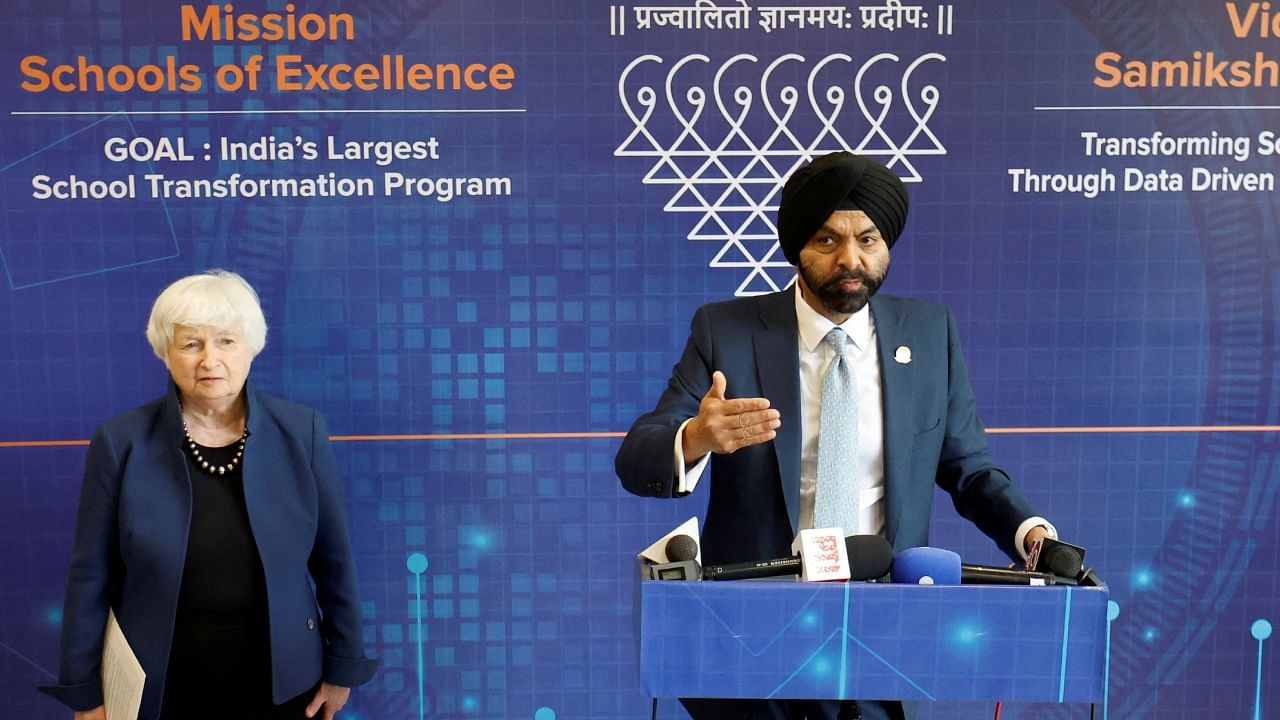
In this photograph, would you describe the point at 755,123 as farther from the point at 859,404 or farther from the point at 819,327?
the point at 859,404

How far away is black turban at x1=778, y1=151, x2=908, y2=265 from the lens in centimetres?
195

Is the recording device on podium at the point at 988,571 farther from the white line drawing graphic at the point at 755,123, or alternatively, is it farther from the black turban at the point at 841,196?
the white line drawing graphic at the point at 755,123

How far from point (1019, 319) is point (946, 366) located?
1.22 meters

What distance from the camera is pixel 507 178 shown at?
3131mm

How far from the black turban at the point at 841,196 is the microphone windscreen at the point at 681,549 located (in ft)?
2.09

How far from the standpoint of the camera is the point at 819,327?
6.84 feet

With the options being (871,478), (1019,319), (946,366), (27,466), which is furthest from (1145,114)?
(27,466)

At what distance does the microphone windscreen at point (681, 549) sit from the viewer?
5.38 ft

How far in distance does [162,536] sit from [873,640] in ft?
4.86

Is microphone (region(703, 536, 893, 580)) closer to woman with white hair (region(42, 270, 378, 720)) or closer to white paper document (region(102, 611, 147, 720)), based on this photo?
woman with white hair (region(42, 270, 378, 720))

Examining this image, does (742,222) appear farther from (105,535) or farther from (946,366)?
(105,535)

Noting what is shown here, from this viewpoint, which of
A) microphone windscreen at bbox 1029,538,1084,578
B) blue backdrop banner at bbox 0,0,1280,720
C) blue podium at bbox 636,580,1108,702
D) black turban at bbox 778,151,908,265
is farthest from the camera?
blue backdrop banner at bbox 0,0,1280,720

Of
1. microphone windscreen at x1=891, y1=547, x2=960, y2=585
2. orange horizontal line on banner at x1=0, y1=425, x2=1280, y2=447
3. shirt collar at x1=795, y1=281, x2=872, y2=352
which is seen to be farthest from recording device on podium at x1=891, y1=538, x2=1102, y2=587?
orange horizontal line on banner at x1=0, y1=425, x2=1280, y2=447

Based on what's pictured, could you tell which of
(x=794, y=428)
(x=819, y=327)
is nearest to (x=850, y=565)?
(x=794, y=428)
